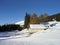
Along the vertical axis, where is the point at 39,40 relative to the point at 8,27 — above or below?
below

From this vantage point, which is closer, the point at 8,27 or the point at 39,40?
the point at 39,40

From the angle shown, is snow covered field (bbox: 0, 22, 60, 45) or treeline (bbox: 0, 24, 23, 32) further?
treeline (bbox: 0, 24, 23, 32)

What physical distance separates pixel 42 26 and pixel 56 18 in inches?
94.7

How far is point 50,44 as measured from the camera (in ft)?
24.7

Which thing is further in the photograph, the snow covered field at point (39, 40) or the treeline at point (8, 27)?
the treeline at point (8, 27)

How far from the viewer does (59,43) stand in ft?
25.0

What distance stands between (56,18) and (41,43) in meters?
8.47

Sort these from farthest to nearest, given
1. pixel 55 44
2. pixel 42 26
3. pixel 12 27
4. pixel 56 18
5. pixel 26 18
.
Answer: pixel 12 27, pixel 26 18, pixel 42 26, pixel 56 18, pixel 55 44

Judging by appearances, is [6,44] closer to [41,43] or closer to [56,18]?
[41,43]

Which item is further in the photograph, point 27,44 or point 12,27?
point 12,27

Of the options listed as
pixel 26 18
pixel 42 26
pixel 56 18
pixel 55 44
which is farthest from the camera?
pixel 26 18

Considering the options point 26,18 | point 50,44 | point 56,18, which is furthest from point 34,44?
point 26,18

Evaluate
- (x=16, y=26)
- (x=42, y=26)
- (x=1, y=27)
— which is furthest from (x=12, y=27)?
(x=42, y=26)

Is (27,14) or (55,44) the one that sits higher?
(27,14)
